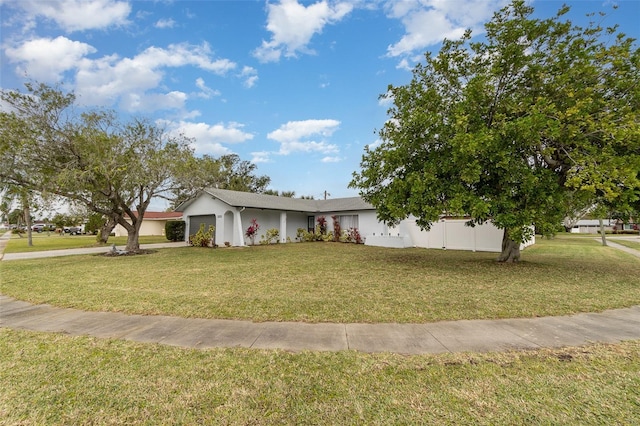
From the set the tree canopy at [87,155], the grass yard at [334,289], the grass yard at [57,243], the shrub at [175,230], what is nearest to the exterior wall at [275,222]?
the tree canopy at [87,155]

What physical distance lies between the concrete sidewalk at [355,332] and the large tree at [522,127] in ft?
14.7

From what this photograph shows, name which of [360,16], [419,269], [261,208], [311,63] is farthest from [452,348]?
[261,208]

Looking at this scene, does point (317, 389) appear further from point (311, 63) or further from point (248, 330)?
point (311, 63)

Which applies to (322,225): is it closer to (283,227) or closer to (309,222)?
(309,222)

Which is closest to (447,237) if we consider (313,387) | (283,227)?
(283,227)

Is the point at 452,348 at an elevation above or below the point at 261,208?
below

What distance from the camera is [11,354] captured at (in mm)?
3955

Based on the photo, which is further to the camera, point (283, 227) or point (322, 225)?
point (322, 225)

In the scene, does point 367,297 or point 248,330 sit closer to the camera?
point 248,330

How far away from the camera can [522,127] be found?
8156 millimetres

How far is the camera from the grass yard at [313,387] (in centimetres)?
259

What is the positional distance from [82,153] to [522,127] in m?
17.5

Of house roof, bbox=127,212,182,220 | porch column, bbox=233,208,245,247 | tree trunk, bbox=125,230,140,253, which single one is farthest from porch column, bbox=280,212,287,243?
house roof, bbox=127,212,182,220

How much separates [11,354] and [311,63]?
14840 millimetres
